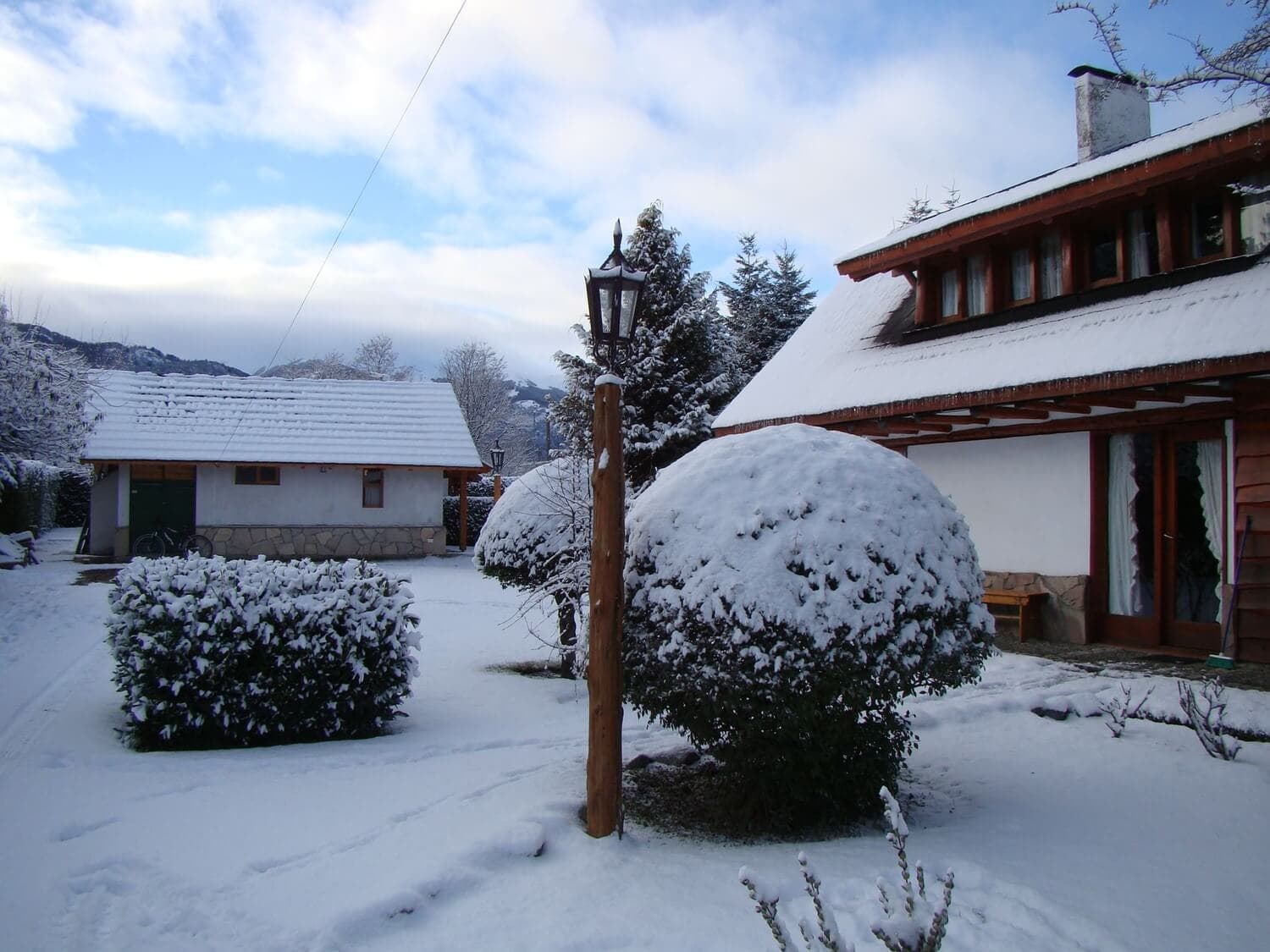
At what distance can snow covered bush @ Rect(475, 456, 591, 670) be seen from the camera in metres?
7.74

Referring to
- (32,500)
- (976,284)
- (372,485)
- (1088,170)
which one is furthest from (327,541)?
(1088,170)

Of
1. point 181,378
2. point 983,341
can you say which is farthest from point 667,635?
point 181,378

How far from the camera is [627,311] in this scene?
4613 mm

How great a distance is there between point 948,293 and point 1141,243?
2.57 metres

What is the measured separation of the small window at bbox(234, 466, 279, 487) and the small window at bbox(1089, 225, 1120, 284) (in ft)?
61.5

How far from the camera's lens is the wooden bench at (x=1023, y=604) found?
946 cm


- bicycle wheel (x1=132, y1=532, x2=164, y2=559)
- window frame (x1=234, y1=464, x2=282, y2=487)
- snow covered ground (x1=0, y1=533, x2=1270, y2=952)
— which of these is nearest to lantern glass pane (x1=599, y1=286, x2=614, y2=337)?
snow covered ground (x1=0, y1=533, x2=1270, y2=952)

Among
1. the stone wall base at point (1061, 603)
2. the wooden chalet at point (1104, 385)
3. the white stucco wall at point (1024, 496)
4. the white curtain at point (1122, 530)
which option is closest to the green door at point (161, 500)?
the wooden chalet at point (1104, 385)

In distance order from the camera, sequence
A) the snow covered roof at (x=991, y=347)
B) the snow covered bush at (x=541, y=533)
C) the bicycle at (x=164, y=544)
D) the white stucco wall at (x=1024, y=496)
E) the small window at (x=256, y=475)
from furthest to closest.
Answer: the small window at (x=256, y=475) → the bicycle at (x=164, y=544) → the white stucco wall at (x=1024, y=496) → the snow covered bush at (x=541, y=533) → the snow covered roof at (x=991, y=347)

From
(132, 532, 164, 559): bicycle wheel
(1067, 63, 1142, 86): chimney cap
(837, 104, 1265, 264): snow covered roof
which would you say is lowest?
(132, 532, 164, 559): bicycle wheel

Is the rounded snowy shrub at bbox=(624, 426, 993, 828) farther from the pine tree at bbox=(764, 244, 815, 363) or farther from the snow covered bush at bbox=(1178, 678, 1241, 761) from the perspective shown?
the pine tree at bbox=(764, 244, 815, 363)

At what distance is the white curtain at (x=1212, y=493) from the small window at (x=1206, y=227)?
2140mm

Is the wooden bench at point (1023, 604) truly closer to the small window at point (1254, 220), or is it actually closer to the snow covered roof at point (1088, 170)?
the small window at point (1254, 220)

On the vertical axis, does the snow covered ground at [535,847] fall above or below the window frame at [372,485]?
below
